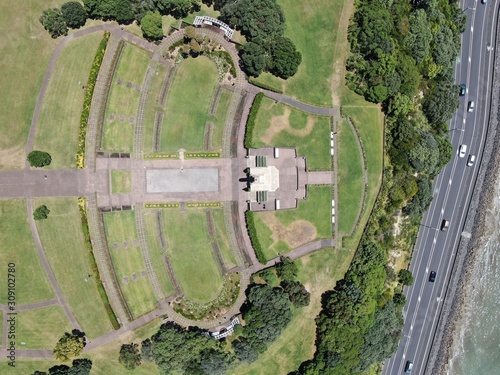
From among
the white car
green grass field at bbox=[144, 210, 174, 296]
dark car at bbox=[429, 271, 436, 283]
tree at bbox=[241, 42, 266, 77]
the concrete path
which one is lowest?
dark car at bbox=[429, 271, 436, 283]

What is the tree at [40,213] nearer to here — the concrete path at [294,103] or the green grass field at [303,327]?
the concrete path at [294,103]

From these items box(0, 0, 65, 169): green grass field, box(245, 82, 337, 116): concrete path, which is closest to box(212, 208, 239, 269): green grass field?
box(245, 82, 337, 116): concrete path

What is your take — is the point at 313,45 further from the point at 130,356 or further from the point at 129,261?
the point at 130,356

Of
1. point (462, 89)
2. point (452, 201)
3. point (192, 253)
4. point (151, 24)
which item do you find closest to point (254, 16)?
point (151, 24)

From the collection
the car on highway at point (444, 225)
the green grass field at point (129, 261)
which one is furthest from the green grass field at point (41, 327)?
the car on highway at point (444, 225)

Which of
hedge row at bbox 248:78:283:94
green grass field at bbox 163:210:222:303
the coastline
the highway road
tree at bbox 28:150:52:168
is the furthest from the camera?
the coastline

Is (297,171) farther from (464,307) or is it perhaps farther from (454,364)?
(454,364)

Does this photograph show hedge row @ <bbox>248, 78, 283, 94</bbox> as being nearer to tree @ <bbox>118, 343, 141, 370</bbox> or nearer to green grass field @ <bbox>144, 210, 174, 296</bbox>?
green grass field @ <bbox>144, 210, 174, 296</bbox>

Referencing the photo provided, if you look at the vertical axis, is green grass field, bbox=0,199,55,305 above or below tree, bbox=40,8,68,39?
below
